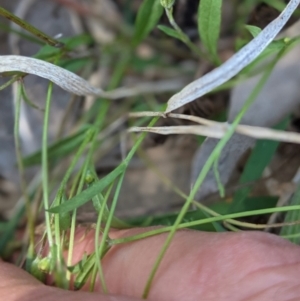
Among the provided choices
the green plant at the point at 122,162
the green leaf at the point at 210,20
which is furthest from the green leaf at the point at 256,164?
the green leaf at the point at 210,20

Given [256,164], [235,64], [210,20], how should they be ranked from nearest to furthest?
[235,64]
[210,20]
[256,164]

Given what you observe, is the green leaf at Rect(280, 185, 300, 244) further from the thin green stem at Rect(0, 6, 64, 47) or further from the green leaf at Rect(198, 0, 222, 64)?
the thin green stem at Rect(0, 6, 64, 47)

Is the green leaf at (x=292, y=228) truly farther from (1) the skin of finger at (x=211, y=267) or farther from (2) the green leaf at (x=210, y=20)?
(2) the green leaf at (x=210, y=20)

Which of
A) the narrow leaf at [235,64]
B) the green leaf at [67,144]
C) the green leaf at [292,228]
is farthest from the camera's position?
the green leaf at [67,144]

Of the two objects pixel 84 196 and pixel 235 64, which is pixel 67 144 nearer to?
pixel 84 196

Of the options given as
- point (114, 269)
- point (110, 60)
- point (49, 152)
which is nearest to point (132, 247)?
point (114, 269)

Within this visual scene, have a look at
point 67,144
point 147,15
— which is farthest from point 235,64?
point 67,144

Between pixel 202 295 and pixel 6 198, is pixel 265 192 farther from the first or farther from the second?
pixel 6 198
